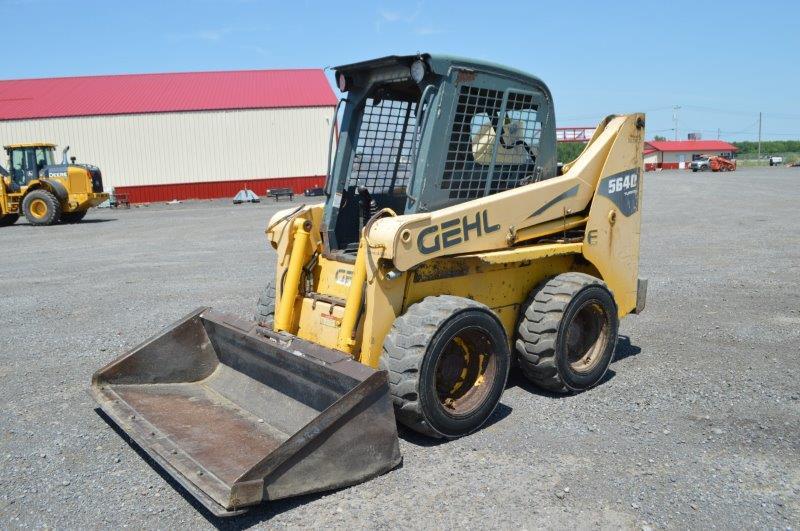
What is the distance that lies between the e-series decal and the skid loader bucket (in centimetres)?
286

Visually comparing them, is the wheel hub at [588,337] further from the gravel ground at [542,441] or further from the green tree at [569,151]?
the green tree at [569,151]

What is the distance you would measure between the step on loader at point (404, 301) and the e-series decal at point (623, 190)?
0.02 metres

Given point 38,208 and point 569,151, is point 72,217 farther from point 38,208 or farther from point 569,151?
point 569,151

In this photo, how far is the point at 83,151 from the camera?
130 ft

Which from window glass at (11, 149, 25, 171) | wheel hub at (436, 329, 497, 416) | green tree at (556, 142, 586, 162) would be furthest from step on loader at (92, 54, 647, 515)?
window glass at (11, 149, 25, 171)

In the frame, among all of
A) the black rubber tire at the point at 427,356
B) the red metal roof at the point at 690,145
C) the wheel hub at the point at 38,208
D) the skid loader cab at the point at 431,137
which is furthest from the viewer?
the red metal roof at the point at 690,145

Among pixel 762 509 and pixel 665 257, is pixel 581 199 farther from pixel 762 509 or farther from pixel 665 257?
pixel 665 257

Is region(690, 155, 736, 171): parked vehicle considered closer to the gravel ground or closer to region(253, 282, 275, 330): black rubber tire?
the gravel ground

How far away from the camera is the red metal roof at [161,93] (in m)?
40.3

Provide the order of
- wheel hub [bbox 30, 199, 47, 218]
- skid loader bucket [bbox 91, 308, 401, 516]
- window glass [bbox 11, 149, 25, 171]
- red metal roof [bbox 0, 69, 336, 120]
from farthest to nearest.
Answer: red metal roof [bbox 0, 69, 336, 120], window glass [bbox 11, 149, 25, 171], wheel hub [bbox 30, 199, 47, 218], skid loader bucket [bbox 91, 308, 401, 516]

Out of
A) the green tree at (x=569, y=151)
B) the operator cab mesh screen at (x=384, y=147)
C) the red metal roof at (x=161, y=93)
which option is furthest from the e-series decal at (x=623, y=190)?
the red metal roof at (x=161, y=93)

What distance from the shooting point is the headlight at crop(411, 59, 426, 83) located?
4.74m

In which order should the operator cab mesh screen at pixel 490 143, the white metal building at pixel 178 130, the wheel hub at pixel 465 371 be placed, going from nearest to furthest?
the wheel hub at pixel 465 371 < the operator cab mesh screen at pixel 490 143 < the white metal building at pixel 178 130

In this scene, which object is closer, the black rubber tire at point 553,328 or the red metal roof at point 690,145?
the black rubber tire at point 553,328
